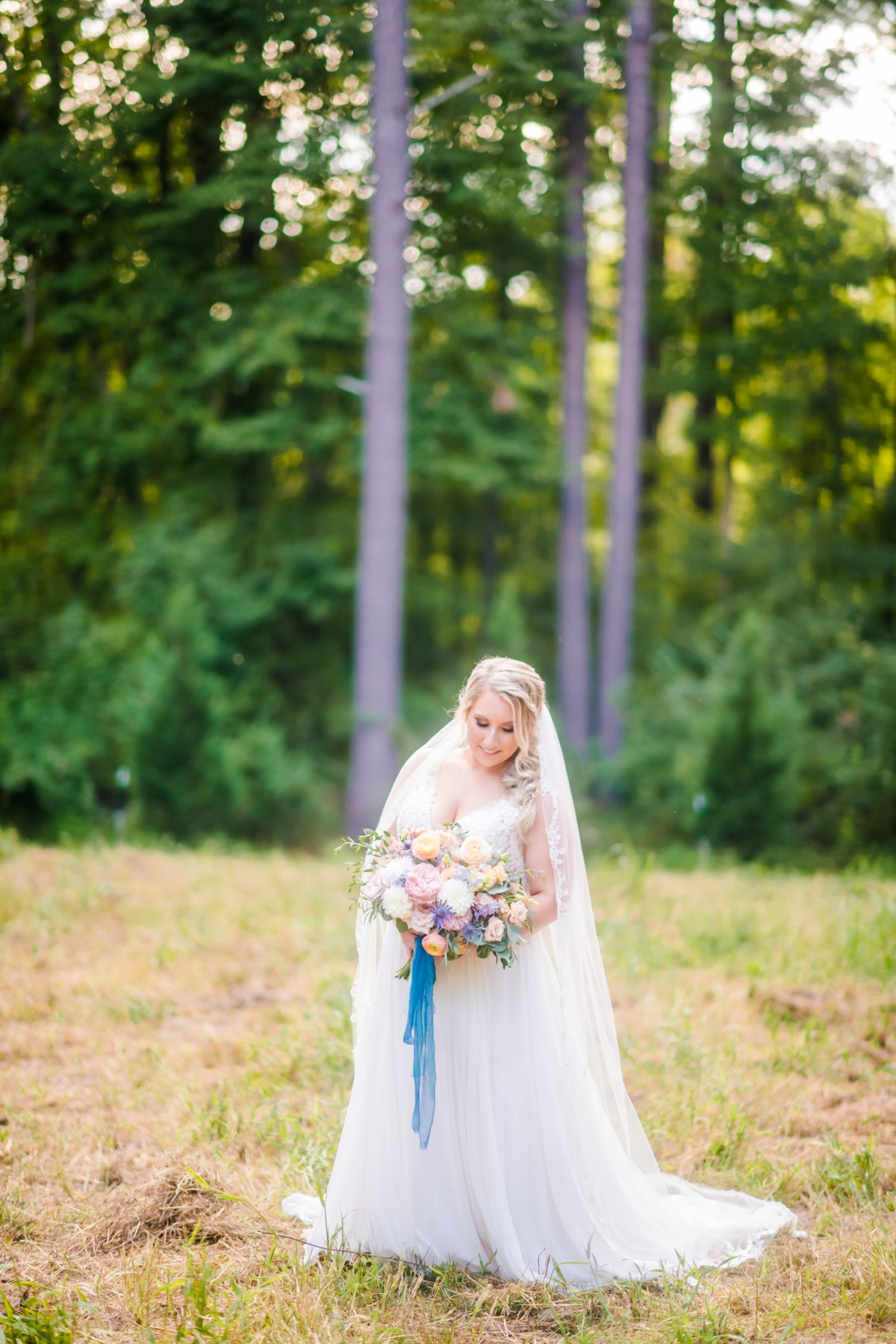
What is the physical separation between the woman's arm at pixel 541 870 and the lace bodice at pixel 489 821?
0.13 feet

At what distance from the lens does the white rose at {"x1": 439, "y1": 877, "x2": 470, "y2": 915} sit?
3.25m

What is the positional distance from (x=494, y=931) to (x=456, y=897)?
0.17 meters

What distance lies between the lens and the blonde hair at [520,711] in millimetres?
3654

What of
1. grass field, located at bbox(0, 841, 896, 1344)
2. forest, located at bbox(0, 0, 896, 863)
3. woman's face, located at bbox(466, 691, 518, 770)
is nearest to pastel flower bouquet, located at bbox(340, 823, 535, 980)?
woman's face, located at bbox(466, 691, 518, 770)

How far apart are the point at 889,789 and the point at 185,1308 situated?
1036cm

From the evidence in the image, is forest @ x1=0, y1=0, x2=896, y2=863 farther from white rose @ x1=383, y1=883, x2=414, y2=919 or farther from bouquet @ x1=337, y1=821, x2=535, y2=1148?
white rose @ x1=383, y1=883, x2=414, y2=919

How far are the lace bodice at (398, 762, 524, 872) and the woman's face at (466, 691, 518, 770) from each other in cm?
16

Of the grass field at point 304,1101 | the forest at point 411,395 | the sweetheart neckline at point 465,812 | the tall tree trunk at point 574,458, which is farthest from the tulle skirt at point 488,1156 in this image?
the tall tree trunk at point 574,458

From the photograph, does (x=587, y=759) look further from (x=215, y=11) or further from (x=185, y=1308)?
(x=185, y=1308)

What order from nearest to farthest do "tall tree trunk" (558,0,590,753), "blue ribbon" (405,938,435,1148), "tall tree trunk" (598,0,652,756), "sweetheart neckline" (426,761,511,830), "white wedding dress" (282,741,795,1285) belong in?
"blue ribbon" (405,938,435,1148)
"white wedding dress" (282,741,795,1285)
"sweetheart neckline" (426,761,511,830)
"tall tree trunk" (598,0,652,756)
"tall tree trunk" (558,0,590,753)

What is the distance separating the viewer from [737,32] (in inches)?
515

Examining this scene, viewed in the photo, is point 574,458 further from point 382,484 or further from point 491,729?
point 491,729

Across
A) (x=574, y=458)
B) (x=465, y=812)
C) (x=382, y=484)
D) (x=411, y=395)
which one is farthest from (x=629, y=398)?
(x=465, y=812)

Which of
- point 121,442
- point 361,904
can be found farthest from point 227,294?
point 361,904
